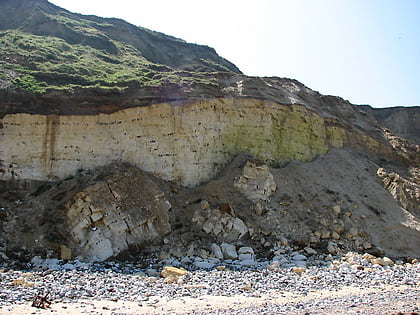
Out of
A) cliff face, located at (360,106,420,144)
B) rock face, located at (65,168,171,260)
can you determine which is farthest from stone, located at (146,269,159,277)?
cliff face, located at (360,106,420,144)

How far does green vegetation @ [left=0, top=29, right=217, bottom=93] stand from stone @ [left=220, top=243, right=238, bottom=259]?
1030cm

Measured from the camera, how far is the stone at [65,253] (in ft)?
52.3

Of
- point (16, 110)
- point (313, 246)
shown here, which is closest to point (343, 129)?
point (313, 246)

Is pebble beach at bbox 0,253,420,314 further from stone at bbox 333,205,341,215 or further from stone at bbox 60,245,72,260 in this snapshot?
stone at bbox 333,205,341,215

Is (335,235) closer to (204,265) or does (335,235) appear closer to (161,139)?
(204,265)

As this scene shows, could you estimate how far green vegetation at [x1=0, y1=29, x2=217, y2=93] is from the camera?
22797 mm

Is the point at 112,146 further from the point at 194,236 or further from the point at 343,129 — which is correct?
the point at 343,129

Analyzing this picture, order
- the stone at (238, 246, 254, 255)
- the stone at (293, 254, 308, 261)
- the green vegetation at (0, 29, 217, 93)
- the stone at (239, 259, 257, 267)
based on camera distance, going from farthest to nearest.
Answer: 1. the green vegetation at (0, 29, 217, 93)
2. the stone at (238, 246, 254, 255)
3. the stone at (293, 254, 308, 261)
4. the stone at (239, 259, 257, 267)

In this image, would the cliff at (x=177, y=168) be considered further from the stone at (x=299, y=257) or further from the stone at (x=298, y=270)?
the stone at (x=298, y=270)

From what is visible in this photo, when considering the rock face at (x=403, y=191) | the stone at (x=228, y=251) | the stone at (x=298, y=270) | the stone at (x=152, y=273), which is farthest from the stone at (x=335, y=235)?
the stone at (x=152, y=273)

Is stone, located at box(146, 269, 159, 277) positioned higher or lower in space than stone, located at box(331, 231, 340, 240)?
lower

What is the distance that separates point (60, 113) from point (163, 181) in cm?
669

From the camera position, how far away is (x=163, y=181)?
2123cm

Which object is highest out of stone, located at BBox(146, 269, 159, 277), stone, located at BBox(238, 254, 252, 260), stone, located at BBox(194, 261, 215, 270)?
stone, located at BBox(238, 254, 252, 260)
